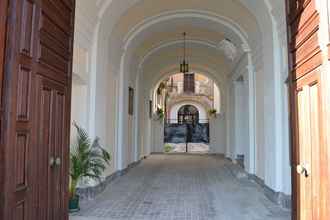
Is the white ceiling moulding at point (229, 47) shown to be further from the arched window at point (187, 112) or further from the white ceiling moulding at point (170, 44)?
the arched window at point (187, 112)

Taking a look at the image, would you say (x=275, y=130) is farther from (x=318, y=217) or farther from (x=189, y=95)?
(x=189, y=95)

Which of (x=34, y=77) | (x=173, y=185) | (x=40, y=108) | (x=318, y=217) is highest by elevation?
(x=34, y=77)

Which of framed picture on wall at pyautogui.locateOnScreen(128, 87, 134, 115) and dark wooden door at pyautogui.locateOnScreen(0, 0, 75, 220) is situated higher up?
framed picture on wall at pyautogui.locateOnScreen(128, 87, 134, 115)

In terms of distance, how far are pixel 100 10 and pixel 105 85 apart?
144 cm

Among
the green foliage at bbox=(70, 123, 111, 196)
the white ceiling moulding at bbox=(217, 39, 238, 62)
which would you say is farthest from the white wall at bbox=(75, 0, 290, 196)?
the white ceiling moulding at bbox=(217, 39, 238, 62)

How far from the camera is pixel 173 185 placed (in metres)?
6.64

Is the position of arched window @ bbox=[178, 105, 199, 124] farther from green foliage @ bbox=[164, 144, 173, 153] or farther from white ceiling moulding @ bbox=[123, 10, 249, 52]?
white ceiling moulding @ bbox=[123, 10, 249, 52]

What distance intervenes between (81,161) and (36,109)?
7.59 ft

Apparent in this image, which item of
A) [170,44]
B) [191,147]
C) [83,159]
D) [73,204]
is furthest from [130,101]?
[191,147]

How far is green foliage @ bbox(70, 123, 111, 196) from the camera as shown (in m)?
4.50

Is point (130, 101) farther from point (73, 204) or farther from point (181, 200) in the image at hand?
point (73, 204)

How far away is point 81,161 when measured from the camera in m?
4.58

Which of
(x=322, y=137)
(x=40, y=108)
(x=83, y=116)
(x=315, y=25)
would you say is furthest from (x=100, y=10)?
(x=322, y=137)

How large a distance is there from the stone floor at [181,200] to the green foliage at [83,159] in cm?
47
